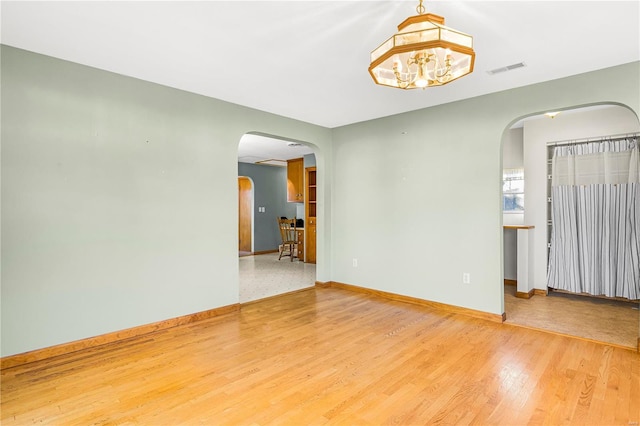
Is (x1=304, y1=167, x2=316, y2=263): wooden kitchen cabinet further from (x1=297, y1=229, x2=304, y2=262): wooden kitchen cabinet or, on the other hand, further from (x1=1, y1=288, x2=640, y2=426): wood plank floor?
(x1=1, y1=288, x2=640, y2=426): wood plank floor

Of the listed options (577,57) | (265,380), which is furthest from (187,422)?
(577,57)

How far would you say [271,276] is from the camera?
6223 millimetres

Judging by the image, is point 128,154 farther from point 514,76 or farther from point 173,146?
point 514,76

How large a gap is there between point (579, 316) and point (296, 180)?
6.04 m

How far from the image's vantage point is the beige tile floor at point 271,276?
16.7 feet

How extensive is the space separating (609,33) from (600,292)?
11.6 feet

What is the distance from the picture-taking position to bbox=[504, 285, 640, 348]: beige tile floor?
3310 millimetres

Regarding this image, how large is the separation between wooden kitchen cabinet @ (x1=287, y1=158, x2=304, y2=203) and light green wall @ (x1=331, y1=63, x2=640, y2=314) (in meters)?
2.85

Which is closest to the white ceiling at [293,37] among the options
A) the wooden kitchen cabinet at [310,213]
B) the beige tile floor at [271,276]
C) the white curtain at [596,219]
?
the white curtain at [596,219]

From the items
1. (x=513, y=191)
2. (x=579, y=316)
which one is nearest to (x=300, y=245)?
(x=513, y=191)

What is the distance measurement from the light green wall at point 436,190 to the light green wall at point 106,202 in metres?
1.87

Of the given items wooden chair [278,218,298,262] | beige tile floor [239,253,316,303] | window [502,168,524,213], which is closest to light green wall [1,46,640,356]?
beige tile floor [239,253,316,303]

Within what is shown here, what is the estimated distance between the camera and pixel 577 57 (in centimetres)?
286

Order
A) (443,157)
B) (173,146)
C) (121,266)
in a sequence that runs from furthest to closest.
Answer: (443,157), (173,146), (121,266)
